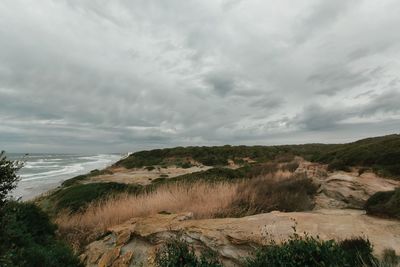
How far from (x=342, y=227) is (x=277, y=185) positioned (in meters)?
4.15

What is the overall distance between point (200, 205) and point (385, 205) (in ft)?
13.6

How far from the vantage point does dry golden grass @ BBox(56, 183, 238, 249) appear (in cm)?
844

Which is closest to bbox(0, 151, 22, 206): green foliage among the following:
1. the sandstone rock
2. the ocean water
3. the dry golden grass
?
the ocean water

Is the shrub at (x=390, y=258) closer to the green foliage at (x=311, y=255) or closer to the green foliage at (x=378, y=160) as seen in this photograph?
the green foliage at (x=311, y=255)

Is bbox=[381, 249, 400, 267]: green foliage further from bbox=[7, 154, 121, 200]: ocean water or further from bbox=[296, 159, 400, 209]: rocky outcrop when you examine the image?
bbox=[7, 154, 121, 200]: ocean water

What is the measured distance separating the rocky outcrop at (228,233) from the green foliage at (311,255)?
1.67 ft

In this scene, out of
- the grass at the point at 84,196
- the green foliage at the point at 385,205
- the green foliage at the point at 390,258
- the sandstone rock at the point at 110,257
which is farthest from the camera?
the grass at the point at 84,196

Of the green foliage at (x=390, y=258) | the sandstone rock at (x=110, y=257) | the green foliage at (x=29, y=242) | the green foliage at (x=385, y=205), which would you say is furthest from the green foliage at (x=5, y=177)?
the green foliage at (x=385, y=205)

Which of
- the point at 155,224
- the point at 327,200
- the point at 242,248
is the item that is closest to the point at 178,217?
the point at 155,224

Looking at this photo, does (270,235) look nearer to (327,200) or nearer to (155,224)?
(155,224)

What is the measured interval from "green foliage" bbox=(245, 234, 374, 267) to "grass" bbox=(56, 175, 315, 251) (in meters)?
3.43

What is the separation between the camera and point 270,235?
19.1ft

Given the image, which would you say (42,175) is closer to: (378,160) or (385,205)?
(378,160)

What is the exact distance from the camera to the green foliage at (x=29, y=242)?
4633 mm
